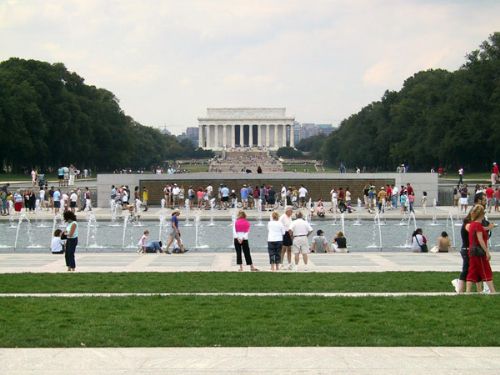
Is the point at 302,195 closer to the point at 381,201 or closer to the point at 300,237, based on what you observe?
the point at 381,201

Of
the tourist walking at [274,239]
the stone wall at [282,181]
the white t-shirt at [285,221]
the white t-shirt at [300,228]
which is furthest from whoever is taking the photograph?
the stone wall at [282,181]

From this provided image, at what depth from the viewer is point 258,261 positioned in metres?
22.3

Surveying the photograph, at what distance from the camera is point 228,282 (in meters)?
17.0

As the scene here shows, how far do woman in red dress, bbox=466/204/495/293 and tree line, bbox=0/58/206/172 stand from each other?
6451 cm

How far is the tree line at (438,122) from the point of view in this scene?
76.6m

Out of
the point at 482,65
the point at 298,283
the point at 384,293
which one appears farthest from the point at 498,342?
the point at 482,65

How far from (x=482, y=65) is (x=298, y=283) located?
210ft

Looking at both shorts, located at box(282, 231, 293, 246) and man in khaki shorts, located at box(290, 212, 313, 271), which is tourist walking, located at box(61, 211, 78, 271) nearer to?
shorts, located at box(282, 231, 293, 246)

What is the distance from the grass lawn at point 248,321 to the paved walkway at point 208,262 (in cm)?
565

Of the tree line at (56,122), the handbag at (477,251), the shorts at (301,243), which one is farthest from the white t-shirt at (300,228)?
the tree line at (56,122)

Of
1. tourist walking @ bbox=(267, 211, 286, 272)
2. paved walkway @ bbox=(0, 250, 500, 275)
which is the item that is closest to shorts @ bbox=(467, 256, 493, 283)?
paved walkway @ bbox=(0, 250, 500, 275)

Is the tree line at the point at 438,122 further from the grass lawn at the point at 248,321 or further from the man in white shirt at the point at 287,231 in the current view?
the grass lawn at the point at 248,321

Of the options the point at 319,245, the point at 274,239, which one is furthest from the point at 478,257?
the point at 319,245
